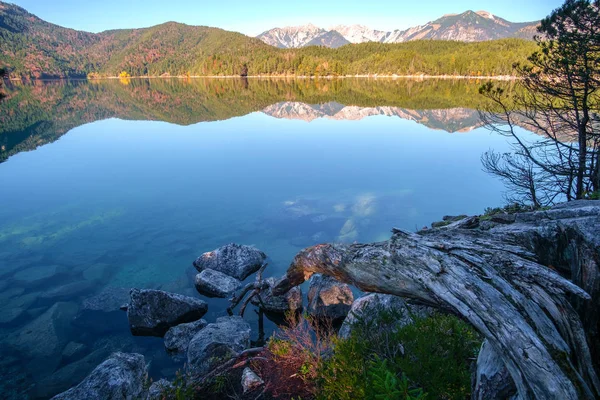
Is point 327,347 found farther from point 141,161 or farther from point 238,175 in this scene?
point 141,161

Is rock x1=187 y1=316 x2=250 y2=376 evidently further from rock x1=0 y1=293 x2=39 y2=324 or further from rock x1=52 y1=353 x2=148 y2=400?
rock x1=0 y1=293 x2=39 y2=324

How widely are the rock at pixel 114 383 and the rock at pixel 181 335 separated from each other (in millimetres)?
1761

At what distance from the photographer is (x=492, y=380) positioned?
13.0 ft

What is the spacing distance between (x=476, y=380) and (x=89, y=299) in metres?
12.8

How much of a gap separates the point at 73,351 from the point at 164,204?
12938 mm

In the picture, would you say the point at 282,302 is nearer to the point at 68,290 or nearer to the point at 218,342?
the point at 218,342

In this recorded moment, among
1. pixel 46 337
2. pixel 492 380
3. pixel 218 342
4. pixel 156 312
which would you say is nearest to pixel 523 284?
pixel 492 380

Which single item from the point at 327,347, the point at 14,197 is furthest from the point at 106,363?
the point at 14,197

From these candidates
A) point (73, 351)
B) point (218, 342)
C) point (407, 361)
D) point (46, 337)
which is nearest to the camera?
point (407, 361)

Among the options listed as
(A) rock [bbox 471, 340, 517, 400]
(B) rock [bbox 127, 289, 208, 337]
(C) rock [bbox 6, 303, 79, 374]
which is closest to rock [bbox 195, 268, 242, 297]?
(B) rock [bbox 127, 289, 208, 337]

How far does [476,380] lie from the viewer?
4.24 meters

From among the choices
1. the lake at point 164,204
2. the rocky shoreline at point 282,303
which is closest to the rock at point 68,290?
the lake at point 164,204

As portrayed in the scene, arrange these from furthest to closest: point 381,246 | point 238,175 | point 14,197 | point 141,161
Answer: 1. point 141,161
2. point 238,175
3. point 14,197
4. point 381,246

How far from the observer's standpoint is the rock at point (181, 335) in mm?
10047
